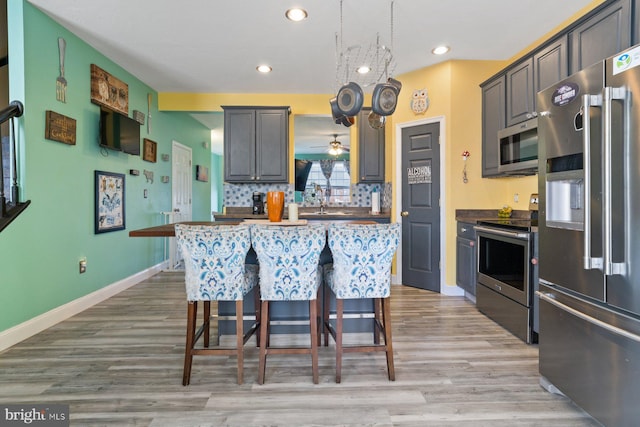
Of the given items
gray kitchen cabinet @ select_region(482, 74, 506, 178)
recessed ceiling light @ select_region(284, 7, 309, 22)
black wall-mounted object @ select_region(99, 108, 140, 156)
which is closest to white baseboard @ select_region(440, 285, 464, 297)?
gray kitchen cabinet @ select_region(482, 74, 506, 178)

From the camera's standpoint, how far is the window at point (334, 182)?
18.0ft

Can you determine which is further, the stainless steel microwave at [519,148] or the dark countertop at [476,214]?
the dark countertop at [476,214]

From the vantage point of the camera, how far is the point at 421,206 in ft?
13.8

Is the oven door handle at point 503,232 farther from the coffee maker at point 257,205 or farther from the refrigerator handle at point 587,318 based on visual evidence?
the coffee maker at point 257,205

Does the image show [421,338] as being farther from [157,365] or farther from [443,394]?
[157,365]

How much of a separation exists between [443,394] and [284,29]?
320cm

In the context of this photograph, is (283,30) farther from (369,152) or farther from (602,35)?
(602,35)

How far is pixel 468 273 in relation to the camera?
11.9 feet

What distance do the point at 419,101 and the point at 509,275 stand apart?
2352 millimetres

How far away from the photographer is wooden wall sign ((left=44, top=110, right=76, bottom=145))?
292 cm

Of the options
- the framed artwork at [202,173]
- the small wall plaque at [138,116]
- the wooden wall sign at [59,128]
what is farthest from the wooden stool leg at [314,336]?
the framed artwork at [202,173]

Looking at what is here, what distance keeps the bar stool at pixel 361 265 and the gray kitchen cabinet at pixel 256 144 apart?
2.96 m

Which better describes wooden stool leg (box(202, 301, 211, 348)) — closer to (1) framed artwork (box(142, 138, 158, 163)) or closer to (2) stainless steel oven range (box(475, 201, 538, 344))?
(2) stainless steel oven range (box(475, 201, 538, 344))

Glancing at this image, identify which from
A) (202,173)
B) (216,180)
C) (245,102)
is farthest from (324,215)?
(216,180)
